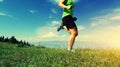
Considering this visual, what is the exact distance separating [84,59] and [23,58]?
2.42 meters

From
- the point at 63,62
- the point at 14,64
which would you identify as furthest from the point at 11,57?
the point at 63,62

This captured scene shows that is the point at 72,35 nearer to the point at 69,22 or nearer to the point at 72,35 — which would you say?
the point at 72,35

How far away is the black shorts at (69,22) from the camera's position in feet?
48.5

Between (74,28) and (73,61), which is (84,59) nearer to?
(73,61)

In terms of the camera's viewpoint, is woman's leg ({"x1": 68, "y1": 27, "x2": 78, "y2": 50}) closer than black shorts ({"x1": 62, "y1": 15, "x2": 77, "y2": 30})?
No

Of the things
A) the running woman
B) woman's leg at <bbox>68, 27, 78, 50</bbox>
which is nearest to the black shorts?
the running woman

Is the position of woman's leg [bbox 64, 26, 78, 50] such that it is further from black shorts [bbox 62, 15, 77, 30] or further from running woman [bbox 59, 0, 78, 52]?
black shorts [bbox 62, 15, 77, 30]

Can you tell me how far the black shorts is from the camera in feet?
48.5

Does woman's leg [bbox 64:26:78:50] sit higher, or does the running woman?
the running woman

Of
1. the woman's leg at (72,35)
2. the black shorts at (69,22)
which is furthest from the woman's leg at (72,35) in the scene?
the black shorts at (69,22)

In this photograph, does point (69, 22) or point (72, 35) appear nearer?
point (69, 22)

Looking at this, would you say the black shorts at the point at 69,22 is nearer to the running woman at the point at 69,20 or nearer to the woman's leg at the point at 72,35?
the running woman at the point at 69,20

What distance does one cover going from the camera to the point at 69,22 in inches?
584

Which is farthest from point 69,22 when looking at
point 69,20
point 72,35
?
point 72,35
